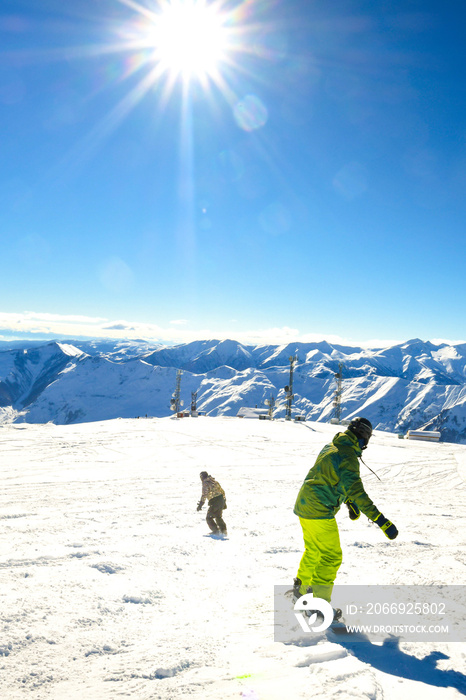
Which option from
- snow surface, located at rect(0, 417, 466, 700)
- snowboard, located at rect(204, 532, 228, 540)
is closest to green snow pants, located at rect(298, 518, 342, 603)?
snow surface, located at rect(0, 417, 466, 700)

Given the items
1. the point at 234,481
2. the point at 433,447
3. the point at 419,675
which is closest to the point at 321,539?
the point at 419,675

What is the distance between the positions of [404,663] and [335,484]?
1.67 meters

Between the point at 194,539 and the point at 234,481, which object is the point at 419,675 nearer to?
the point at 194,539

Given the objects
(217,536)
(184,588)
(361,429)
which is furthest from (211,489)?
(361,429)

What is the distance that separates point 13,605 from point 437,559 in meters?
6.56

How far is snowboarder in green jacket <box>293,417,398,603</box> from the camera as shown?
4.13 m

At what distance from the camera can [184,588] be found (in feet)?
16.9

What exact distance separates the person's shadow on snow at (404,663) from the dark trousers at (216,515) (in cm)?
414

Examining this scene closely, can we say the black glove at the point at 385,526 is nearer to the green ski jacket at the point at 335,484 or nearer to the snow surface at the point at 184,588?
the green ski jacket at the point at 335,484

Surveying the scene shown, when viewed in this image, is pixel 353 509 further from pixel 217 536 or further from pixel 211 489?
pixel 211 489

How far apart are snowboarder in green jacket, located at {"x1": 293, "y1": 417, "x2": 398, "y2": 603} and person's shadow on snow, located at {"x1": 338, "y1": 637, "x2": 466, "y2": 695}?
635 mm

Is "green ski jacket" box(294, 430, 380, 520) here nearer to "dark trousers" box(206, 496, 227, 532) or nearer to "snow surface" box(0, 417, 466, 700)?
"snow surface" box(0, 417, 466, 700)

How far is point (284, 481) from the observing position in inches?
546

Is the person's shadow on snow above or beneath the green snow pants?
beneath
